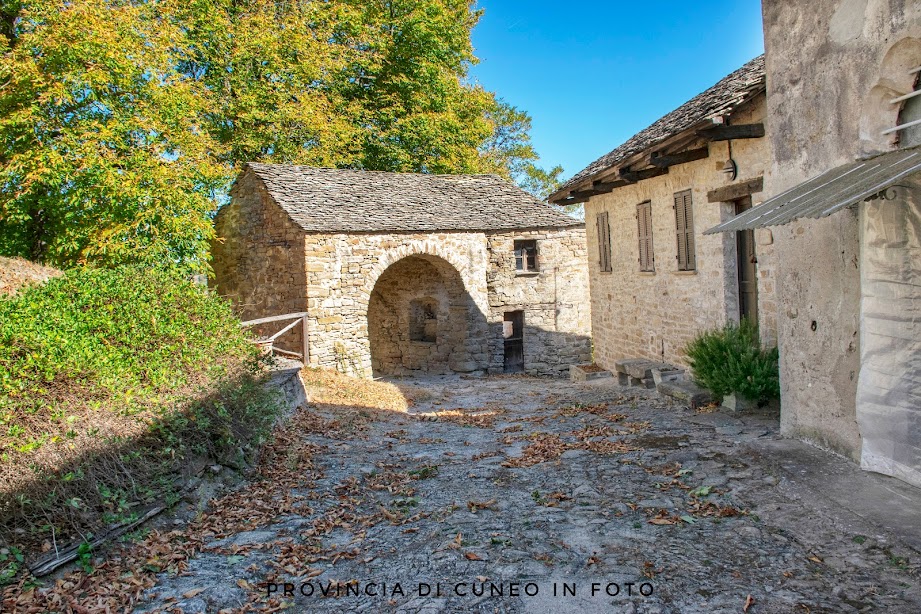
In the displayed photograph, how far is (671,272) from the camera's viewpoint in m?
9.38

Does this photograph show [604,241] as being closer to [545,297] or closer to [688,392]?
[688,392]

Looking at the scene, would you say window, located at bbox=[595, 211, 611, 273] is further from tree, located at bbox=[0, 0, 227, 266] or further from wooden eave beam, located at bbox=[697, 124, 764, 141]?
tree, located at bbox=[0, 0, 227, 266]

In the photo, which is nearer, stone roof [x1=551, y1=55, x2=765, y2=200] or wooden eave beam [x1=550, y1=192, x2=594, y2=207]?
stone roof [x1=551, y1=55, x2=765, y2=200]

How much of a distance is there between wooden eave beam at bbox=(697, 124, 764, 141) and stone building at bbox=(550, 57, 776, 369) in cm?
1

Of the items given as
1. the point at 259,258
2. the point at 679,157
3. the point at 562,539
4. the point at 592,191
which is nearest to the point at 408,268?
the point at 259,258

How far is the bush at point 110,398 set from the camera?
397 cm

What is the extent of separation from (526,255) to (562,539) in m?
13.4

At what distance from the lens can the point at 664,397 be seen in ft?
27.8

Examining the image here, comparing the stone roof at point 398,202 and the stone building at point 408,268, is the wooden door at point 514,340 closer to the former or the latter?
the stone building at point 408,268

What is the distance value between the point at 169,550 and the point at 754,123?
22.5 feet

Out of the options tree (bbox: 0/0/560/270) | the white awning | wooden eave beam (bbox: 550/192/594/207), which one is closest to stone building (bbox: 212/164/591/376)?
tree (bbox: 0/0/560/270)

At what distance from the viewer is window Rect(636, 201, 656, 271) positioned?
10.0 m

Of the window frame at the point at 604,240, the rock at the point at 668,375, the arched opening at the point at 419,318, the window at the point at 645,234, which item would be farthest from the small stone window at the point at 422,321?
the rock at the point at 668,375

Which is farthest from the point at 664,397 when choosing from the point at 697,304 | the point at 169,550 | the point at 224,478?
the point at 169,550
